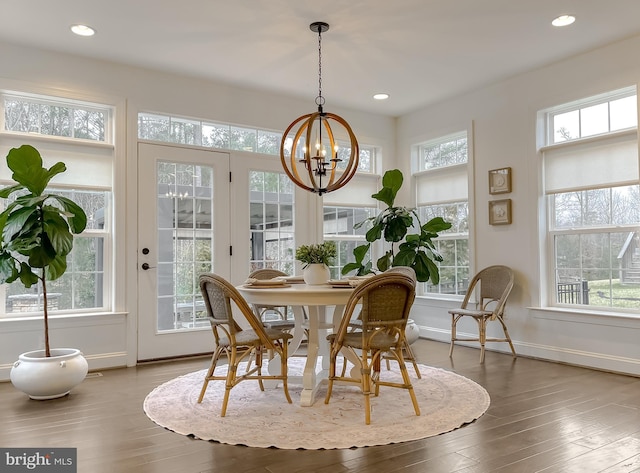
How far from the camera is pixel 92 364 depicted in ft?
14.8

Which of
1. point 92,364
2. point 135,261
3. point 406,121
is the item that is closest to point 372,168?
point 406,121

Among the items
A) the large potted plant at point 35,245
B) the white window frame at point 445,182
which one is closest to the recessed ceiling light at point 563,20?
the white window frame at point 445,182

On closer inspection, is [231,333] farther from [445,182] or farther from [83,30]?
[445,182]

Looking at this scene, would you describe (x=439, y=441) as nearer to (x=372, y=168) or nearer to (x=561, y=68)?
(x=561, y=68)

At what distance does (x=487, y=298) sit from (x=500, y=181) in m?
1.25

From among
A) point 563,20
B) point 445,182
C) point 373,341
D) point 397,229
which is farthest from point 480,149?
point 373,341

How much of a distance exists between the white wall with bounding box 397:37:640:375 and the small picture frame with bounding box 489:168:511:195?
0.07 meters

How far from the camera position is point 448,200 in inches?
237

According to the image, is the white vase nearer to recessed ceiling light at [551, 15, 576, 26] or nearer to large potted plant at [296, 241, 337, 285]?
large potted plant at [296, 241, 337, 285]

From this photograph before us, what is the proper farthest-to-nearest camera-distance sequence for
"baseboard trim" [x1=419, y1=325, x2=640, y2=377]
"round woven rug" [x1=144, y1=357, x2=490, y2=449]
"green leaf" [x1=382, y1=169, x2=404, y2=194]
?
"green leaf" [x1=382, y1=169, x2=404, y2=194] < "baseboard trim" [x1=419, y1=325, x2=640, y2=377] < "round woven rug" [x1=144, y1=357, x2=490, y2=449]

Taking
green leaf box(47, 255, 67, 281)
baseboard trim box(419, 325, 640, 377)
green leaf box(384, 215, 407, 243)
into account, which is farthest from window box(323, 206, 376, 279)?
green leaf box(47, 255, 67, 281)

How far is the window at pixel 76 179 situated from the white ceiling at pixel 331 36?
0.55 meters

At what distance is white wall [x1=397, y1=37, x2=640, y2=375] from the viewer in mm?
4344

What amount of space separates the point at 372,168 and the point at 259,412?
4.13 meters
